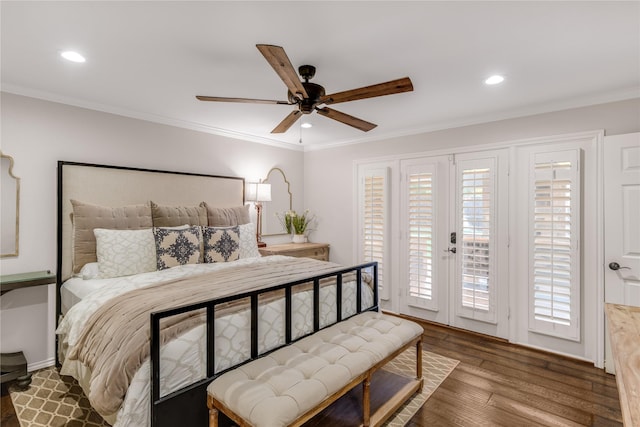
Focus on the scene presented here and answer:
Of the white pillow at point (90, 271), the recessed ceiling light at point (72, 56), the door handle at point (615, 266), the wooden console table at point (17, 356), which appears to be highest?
the recessed ceiling light at point (72, 56)

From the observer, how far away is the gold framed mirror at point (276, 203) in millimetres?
4883

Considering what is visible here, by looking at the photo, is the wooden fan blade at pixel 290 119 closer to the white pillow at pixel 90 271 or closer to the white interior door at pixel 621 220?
the white pillow at pixel 90 271

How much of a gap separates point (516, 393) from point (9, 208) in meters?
4.35

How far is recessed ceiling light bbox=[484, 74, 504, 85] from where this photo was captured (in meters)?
2.61

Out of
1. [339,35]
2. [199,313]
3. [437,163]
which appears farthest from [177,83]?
[437,163]

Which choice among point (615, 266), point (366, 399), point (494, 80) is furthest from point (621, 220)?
point (366, 399)

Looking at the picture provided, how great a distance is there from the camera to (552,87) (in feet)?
9.25

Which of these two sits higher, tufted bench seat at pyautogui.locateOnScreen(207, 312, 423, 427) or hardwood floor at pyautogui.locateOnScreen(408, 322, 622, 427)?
tufted bench seat at pyautogui.locateOnScreen(207, 312, 423, 427)

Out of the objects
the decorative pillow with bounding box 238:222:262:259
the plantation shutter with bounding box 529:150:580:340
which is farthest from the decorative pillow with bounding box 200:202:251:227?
the plantation shutter with bounding box 529:150:580:340

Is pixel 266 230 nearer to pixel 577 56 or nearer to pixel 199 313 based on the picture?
pixel 199 313

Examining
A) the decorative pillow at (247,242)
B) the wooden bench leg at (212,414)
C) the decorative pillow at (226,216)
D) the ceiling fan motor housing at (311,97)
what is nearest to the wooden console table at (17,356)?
the decorative pillow at (226,216)

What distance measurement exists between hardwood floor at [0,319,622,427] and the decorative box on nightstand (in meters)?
2.00

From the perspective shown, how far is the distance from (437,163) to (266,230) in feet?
8.24

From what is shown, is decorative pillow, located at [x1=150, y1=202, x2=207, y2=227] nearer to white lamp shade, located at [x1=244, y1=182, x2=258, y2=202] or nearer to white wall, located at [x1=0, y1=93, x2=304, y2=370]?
white wall, located at [x1=0, y1=93, x2=304, y2=370]
